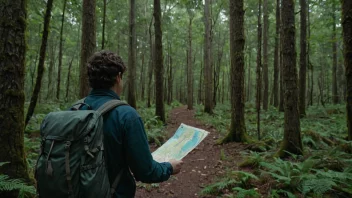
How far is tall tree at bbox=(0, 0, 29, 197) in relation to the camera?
3.10m

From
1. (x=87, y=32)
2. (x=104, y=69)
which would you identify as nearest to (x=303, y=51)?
(x=87, y=32)

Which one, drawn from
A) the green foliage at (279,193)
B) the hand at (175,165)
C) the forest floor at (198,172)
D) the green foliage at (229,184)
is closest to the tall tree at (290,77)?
the forest floor at (198,172)

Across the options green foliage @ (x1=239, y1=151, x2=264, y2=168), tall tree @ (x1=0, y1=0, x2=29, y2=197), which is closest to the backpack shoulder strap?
tall tree @ (x1=0, y1=0, x2=29, y2=197)

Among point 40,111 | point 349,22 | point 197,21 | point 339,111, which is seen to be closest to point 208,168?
point 349,22

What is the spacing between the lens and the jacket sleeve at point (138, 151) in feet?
5.53

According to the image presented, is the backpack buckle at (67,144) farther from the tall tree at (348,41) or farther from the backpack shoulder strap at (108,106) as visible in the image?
the tall tree at (348,41)

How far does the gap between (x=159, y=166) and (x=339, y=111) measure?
16938 millimetres

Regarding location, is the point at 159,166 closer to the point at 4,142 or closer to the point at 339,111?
the point at 4,142

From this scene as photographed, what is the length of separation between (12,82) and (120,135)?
94.8 inches

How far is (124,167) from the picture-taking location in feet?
6.02

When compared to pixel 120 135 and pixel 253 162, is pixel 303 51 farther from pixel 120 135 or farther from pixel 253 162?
pixel 120 135

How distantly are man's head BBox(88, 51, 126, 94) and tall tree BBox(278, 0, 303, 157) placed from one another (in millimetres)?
4835

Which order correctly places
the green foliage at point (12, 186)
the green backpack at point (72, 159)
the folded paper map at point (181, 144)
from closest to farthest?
the green backpack at point (72, 159) < the folded paper map at point (181, 144) < the green foliage at point (12, 186)

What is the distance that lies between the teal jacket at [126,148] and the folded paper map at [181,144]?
12.6 inches
